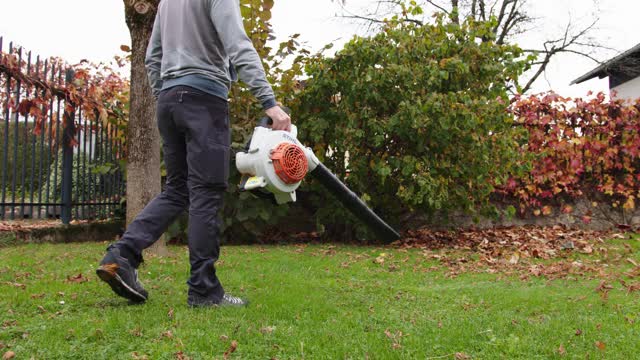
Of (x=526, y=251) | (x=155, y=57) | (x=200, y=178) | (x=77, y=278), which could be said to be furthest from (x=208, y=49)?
(x=526, y=251)

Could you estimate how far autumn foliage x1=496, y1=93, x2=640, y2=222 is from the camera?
7465mm

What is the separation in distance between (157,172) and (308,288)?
1935 millimetres

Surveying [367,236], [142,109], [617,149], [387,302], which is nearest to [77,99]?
[142,109]

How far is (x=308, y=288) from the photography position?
3498 millimetres

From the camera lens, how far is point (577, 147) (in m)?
7.55

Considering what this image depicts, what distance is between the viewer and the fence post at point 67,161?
20.3 ft

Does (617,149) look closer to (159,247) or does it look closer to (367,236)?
(367,236)

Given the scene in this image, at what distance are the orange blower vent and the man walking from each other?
163mm

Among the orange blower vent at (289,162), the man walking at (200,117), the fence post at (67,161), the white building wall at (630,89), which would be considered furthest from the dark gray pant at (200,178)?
the white building wall at (630,89)

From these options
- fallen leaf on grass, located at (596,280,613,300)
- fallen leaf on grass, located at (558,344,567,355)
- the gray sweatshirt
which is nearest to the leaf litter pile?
fallen leaf on grass, located at (596,280,613,300)

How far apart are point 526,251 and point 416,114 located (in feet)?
5.70

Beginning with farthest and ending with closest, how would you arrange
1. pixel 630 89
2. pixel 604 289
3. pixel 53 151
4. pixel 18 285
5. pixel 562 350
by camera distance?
1. pixel 630 89
2. pixel 53 151
3. pixel 604 289
4. pixel 18 285
5. pixel 562 350

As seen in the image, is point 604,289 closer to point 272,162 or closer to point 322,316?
point 322,316

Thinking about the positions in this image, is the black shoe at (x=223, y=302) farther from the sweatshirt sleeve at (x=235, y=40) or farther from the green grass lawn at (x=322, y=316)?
the sweatshirt sleeve at (x=235, y=40)
